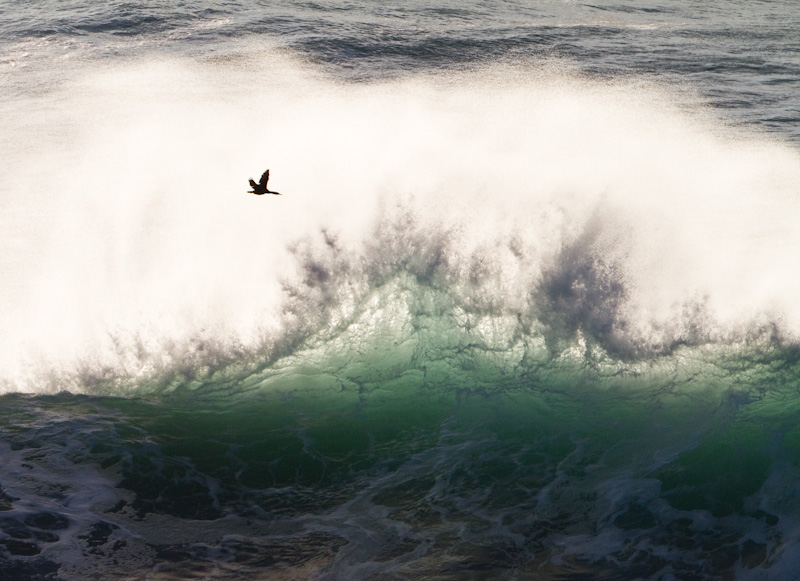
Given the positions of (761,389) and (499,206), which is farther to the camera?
(499,206)

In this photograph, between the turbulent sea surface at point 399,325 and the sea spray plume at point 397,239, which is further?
the sea spray plume at point 397,239

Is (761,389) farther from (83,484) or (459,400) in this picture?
(83,484)

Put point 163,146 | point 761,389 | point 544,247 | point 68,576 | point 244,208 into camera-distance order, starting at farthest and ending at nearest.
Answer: point 163,146
point 244,208
point 544,247
point 761,389
point 68,576

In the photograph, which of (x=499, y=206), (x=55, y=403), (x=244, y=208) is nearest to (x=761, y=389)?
(x=499, y=206)

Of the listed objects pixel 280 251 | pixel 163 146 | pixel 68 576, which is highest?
pixel 163 146

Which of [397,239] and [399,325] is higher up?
[397,239]

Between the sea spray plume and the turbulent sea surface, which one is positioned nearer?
the turbulent sea surface

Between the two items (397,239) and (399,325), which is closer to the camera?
(399,325)

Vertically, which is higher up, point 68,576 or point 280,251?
point 280,251
